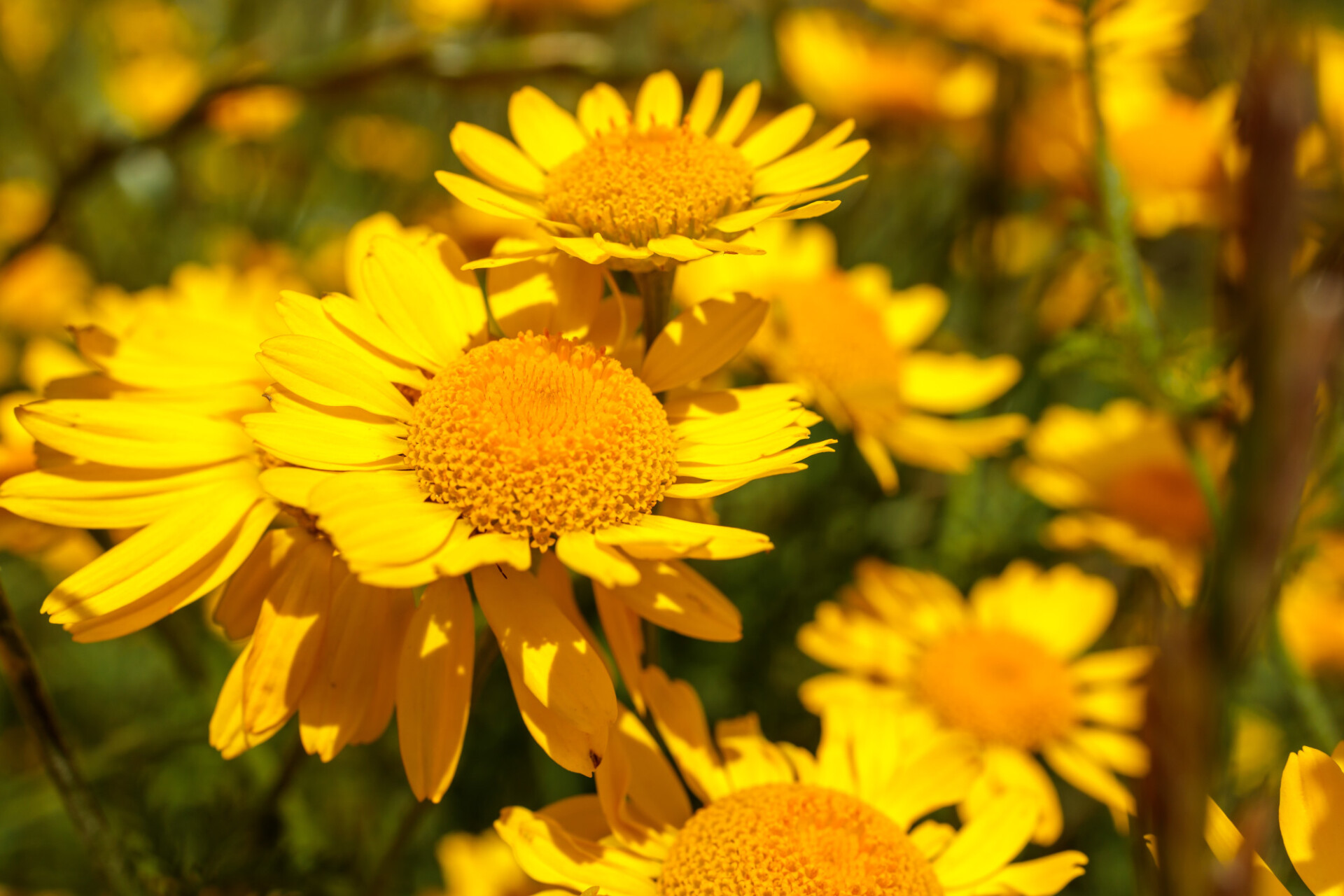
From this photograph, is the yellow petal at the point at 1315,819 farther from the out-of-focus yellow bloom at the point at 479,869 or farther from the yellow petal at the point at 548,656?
the out-of-focus yellow bloom at the point at 479,869

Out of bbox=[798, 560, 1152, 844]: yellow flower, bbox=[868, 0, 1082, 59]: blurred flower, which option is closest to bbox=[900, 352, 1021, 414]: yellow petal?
bbox=[798, 560, 1152, 844]: yellow flower

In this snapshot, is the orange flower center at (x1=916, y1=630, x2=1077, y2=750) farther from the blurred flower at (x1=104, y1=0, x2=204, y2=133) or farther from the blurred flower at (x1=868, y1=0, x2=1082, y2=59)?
the blurred flower at (x1=104, y1=0, x2=204, y2=133)

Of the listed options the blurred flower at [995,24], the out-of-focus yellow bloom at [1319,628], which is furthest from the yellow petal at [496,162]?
the out-of-focus yellow bloom at [1319,628]

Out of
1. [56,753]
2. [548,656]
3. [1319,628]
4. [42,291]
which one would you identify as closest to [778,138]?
[548,656]

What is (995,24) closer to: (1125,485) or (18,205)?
(1125,485)

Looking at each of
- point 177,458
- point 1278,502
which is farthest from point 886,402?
point 1278,502

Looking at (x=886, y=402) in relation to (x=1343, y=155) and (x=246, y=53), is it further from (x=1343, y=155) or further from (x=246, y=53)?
(x=246, y=53)
